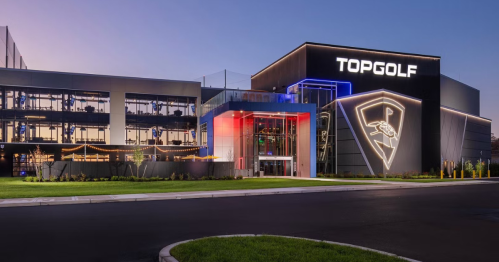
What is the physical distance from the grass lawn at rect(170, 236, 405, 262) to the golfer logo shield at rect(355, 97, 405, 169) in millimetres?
37613

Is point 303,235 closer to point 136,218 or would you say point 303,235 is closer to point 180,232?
point 180,232

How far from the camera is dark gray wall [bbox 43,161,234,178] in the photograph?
35.4m

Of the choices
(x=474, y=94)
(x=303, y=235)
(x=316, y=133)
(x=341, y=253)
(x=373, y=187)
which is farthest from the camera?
(x=474, y=94)

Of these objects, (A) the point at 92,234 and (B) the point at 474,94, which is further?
(B) the point at 474,94

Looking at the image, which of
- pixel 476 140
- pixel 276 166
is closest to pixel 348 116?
pixel 276 166

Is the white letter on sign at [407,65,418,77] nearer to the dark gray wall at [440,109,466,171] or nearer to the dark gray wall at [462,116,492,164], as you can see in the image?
the dark gray wall at [440,109,466,171]

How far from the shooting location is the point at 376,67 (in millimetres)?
50688

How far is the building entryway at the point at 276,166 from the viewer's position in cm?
4591

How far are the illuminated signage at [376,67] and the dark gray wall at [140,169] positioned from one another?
19887 millimetres

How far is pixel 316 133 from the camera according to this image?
48.5m

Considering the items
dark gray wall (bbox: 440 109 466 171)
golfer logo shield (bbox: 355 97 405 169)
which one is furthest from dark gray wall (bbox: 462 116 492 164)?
golfer logo shield (bbox: 355 97 405 169)

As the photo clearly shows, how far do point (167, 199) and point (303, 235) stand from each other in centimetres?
1128

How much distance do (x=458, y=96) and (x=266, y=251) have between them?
69.2 m

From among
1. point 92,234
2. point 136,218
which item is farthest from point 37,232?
Answer: point 136,218
